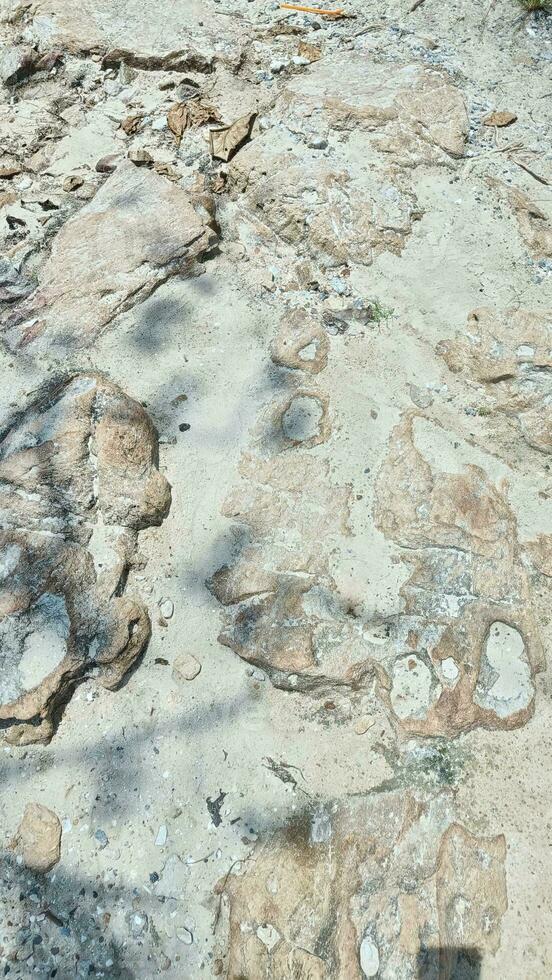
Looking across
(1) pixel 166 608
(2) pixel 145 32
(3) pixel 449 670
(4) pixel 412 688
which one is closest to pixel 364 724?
(4) pixel 412 688

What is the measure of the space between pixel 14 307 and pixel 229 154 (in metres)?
1.10

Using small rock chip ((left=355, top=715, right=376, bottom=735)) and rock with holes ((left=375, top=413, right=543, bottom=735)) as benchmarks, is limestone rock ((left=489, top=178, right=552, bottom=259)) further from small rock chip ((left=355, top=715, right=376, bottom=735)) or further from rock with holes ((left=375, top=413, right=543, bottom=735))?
small rock chip ((left=355, top=715, right=376, bottom=735))

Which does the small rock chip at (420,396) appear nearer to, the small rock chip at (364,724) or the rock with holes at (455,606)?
the rock with holes at (455,606)

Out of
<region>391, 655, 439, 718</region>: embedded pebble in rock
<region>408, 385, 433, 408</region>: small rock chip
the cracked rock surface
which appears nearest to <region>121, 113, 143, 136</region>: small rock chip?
the cracked rock surface

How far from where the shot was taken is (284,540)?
1979 mm

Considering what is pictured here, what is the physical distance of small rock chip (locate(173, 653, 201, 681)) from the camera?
1875 millimetres

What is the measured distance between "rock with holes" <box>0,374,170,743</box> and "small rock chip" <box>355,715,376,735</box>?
2.07 ft

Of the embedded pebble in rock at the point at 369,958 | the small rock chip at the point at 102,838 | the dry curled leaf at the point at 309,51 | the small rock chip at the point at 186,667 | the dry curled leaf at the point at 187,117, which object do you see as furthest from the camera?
the dry curled leaf at the point at 309,51

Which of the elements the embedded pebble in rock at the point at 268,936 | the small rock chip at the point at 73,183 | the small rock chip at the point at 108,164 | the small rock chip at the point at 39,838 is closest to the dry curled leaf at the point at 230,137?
the small rock chip at the point at 108,164

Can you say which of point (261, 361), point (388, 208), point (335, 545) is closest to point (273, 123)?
point (388, 208)

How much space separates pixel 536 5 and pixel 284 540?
3039mm

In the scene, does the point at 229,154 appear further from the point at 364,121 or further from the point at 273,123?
the point at 364,121

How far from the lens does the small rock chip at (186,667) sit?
1.88 m

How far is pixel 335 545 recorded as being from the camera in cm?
197
